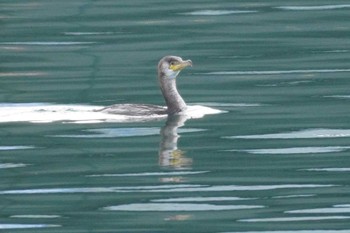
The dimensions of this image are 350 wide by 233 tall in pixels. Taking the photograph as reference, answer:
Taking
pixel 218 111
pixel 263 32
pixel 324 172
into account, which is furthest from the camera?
pixel 263 32

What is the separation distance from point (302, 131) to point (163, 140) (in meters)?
1.21

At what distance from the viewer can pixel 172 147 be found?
55.5 ft

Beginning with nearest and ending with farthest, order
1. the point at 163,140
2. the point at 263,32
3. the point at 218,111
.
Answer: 1. the point at 163,140
2. the point at 218,111
3. the point at 263,32

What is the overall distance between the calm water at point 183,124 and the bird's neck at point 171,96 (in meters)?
0.27

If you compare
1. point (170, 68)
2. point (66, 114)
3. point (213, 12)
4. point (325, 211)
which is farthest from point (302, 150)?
point (213, 12)

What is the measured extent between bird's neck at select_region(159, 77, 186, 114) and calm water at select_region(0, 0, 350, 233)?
269 mm

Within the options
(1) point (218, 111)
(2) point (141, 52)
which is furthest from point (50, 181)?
(2) point (141, 52)

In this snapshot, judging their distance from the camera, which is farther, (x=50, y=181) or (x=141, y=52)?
(x=141, y=52)

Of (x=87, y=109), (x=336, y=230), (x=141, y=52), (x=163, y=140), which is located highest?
(x=141, y=52)

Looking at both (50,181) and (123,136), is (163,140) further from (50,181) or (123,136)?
(50,181)

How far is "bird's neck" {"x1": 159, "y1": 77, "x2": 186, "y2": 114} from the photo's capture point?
64.5 feet

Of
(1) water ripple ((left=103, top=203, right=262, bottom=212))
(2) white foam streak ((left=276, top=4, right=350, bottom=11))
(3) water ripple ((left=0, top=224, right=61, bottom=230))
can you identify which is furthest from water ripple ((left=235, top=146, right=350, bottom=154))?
(2) white foam streak ((left=276, top=4, right=350, bottom=11))

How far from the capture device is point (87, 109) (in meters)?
19.5

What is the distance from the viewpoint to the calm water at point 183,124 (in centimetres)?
1394
